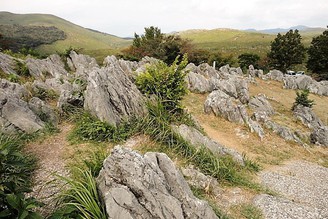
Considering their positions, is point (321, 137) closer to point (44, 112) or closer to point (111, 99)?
point (111, 99)

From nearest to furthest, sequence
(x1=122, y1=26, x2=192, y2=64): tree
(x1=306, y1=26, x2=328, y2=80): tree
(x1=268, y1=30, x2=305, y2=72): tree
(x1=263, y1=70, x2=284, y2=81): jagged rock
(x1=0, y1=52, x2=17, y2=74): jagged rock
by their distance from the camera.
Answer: (x1=0, y1=52, x2=17, y2=74): jagged rock < (x1=263, y1=70, x2=284, y2=81): jagged rock < (x1=122, y1=26, x2=192, y2=64): tree < (x1=306, y1=26, x2=328, y2=80): tree < (x1=268, y1=30, x2=305, y2=72): tree

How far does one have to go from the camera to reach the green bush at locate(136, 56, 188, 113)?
11539 mm

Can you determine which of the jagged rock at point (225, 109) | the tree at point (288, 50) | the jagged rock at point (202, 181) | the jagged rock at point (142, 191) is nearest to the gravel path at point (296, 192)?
the jagged rock at point (202, 181)

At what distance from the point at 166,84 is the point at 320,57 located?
137 ft

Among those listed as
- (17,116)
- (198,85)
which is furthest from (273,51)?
(17,116)

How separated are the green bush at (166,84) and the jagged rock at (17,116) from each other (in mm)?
4924

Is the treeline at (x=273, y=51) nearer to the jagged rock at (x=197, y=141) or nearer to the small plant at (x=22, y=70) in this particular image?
the small plant at (x=22, y=70)

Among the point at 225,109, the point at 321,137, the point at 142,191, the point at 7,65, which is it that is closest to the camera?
the point at 142,191

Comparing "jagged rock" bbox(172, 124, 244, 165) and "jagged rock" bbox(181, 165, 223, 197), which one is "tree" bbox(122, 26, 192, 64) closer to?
"jagged rock" bbox(172, 124, 244, 165)

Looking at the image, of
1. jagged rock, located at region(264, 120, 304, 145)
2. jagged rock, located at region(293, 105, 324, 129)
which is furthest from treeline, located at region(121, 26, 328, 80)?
jagged rock, located at region(264, 120, 304, 145)

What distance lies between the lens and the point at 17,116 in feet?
30.6

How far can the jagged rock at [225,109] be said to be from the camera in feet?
55.4

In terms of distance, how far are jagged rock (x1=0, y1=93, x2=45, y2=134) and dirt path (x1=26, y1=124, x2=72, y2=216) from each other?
81 cm

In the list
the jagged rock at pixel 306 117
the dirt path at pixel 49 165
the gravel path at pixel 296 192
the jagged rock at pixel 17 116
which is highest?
the jagged rock at pixel 17 116
